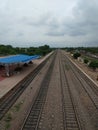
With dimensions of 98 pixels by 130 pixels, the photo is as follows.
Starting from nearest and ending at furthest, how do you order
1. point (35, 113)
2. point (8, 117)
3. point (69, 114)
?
point (8, 117), point (69, 114), point (35, 113)

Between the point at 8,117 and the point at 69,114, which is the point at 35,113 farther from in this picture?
the point at 69,114

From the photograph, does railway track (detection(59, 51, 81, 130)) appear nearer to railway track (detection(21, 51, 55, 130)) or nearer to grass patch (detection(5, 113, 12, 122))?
railway track (detection(21, 51, 55, 130))

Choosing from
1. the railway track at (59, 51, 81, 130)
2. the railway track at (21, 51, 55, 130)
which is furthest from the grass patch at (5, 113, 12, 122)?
the railway track at (59, 51, 81, 130)

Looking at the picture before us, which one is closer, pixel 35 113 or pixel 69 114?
pixel 69 114

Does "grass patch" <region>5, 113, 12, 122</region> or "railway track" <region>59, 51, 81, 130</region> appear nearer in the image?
"railway track" <region>59, 51, 81, 130</region>

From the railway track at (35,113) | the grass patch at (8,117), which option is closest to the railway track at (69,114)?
the railway track at (35,113)

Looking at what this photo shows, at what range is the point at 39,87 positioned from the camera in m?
22.0

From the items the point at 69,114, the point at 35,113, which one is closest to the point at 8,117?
the point at 35,113

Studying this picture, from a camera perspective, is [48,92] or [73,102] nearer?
[73,102]

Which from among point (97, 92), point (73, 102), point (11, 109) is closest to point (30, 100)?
point (11, 109)

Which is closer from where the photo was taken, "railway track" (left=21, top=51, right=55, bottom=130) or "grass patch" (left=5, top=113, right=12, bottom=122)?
"railway track" (left=21, top=51, right=55, bottom=130)

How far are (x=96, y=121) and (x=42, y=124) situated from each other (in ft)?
11.6

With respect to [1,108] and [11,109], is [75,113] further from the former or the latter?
[1,108]

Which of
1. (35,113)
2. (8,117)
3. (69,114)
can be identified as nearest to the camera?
(8,117)
